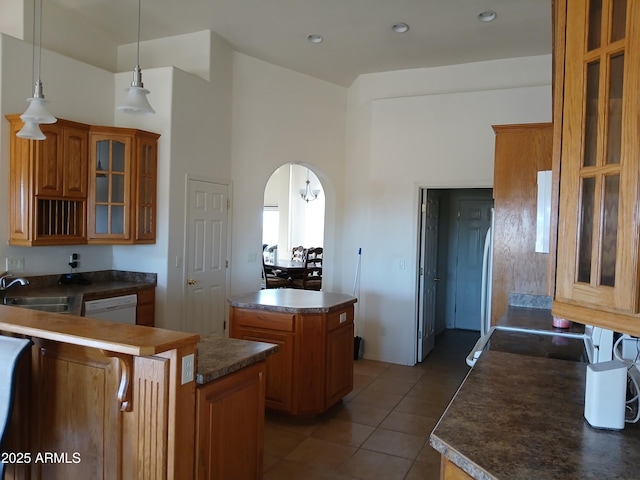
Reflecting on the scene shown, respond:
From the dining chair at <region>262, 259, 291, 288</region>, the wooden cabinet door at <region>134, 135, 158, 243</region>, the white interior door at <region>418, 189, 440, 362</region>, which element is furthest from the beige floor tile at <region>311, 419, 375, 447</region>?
the dining chair at <region>262, 259, 291, 288</region>

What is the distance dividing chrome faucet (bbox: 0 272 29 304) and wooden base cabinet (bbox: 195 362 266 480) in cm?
247

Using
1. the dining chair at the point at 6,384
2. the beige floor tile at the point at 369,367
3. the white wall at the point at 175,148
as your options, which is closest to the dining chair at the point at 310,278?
the beige floor tile at the point at 369,367

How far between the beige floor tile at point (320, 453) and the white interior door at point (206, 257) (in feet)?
6.28

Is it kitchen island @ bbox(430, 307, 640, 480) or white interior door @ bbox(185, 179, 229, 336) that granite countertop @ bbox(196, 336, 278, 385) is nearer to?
kitchen island @ bbox(430, 307, 640, 480)

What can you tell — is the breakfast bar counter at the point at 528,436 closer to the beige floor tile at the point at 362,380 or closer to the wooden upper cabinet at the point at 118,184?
the beige floor tile at the point at 362,380

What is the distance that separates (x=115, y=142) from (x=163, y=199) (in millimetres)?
655

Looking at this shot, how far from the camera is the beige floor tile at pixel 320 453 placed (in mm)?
3111

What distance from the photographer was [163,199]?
14.7 ft

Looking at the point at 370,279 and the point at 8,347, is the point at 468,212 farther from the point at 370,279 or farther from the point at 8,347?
the point at 8,347

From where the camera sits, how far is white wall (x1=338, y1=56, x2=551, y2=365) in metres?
5.05

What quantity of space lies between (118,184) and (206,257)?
1096mm

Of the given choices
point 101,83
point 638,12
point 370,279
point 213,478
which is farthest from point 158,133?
point 638,12

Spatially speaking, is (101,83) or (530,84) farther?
(530,84)

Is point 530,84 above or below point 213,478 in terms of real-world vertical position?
above
